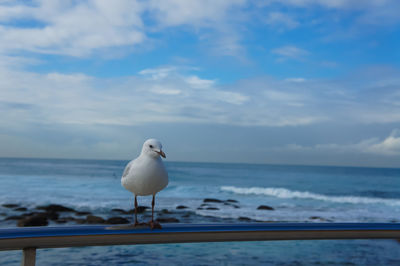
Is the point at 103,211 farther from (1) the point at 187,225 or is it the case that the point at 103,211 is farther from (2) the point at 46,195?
(1) the point at 187,225

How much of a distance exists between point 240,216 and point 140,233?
351 inches

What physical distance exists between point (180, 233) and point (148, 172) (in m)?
0.26

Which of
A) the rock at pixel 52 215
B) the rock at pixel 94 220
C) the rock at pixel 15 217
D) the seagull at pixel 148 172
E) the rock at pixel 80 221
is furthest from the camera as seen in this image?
the rock at pixel 15 217

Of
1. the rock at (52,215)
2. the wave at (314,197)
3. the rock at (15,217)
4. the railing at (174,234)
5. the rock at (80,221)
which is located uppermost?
the railing at (174,234)

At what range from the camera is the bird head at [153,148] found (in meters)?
1.27

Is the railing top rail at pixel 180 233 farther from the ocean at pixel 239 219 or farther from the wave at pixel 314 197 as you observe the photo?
the wave at pixel 314 197

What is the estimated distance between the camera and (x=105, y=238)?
1020 millimetres

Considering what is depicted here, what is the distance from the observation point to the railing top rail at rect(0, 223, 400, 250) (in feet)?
3.27

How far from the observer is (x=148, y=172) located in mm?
1238

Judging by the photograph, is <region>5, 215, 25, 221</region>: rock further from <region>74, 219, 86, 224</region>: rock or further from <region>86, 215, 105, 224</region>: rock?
<region>86, 215, 105, 224</region>: rock

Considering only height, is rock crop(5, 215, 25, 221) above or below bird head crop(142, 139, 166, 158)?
below

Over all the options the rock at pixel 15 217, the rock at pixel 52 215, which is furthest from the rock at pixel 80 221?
the rock at pixel 15 217

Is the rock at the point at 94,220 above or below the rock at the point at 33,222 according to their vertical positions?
below

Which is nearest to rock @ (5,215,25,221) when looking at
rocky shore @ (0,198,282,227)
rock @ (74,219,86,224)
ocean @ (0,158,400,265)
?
A: rocky shore @ (0,198,282,227)
